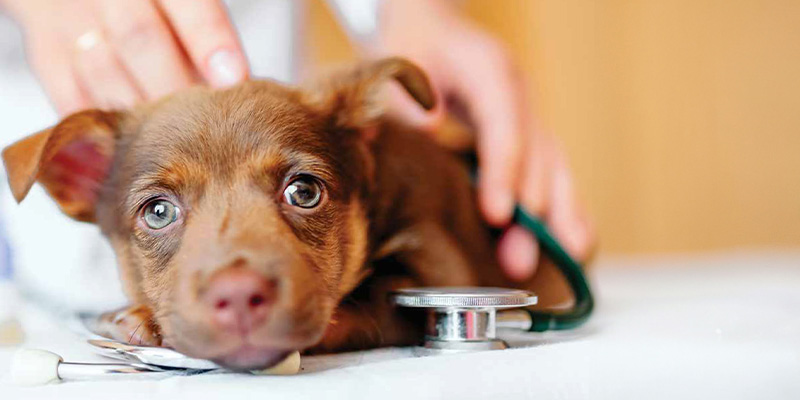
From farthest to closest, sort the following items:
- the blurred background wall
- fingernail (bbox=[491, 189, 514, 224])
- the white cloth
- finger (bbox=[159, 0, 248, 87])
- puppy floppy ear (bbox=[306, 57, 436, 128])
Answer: the blurred background wall → fingernail (bbox=[491, 189, 514, 224]) → puppy floppy ear (bbox=[306, 57, 436, 128]) → finger (bbox=[159, 0, 248, 87]) → the white cloth

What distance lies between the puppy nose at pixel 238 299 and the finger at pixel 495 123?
1.32 m

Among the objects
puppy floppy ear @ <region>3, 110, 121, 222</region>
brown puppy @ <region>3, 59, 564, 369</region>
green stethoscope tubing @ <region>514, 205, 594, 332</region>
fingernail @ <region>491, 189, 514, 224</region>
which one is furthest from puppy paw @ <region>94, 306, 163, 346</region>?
fingernail @ <region>491, 189, 514, 224</region>

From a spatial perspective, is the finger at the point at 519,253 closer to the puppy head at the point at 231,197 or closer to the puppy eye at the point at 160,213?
the puppy head at the point at 231,197

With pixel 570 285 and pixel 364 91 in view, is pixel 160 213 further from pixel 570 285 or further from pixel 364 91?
pixel 570 285

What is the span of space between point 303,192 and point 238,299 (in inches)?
20.0

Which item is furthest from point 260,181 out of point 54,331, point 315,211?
point 54,331

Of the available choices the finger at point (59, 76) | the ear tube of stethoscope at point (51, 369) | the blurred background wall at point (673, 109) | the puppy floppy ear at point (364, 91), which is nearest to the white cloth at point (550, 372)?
the ear tube of stethoscope at point (51, 369)

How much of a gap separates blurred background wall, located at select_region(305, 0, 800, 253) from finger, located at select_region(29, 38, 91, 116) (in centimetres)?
445

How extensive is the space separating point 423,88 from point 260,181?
55cm

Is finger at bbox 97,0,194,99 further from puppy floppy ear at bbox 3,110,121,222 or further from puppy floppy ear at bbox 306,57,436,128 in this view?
puppy floppy ear at bbox 306,57,436,128

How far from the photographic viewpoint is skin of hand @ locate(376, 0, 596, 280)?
2504 millimetres

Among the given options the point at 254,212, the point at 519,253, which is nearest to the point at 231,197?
the point at 254,212

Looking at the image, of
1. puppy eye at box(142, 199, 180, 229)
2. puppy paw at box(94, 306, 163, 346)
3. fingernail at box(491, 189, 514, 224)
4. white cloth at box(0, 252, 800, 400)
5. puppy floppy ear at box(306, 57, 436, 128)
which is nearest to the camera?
white cloth at box(0, 252, 800, 400)

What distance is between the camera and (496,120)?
8.55ft
